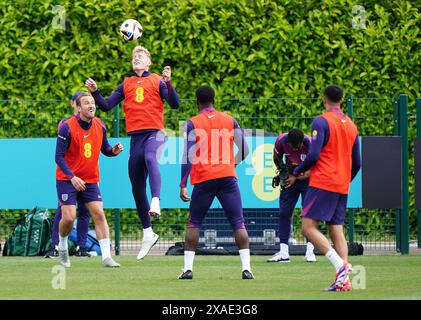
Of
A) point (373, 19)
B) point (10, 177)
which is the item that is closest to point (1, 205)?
point (10, 177)

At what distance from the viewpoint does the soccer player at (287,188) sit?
51.5 ft

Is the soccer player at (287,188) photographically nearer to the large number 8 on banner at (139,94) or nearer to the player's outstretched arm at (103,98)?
the large number 8 on banner at (139,94)

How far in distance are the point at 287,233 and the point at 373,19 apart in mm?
5621

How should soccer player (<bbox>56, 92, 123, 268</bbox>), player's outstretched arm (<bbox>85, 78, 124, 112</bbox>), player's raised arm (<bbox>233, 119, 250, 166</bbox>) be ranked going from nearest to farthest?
player's raised arm (<bbox>233, 119, 250, 166</bbox>) → soccer player (<bbox>56, 92, 123, 268</bbox>) → player's outstretched arm (<bbox>85, 78, 124, 112</bbox>)

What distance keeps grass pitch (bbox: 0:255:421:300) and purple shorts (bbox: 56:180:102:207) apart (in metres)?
0.85

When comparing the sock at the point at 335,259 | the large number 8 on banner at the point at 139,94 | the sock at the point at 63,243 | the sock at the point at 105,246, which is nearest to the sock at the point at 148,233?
the sock at the point at 105,246

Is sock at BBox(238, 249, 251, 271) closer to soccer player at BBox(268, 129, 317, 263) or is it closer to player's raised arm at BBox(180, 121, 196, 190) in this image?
player's raised arm at BBox(180, 121, 196, 190)

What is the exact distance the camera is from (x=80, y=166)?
568 inches

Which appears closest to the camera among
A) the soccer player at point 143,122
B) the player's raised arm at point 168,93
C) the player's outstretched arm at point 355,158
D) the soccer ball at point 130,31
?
the player's outstretched arm at point 355,158

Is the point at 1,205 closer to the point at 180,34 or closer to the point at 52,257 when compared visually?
the point at 52,257

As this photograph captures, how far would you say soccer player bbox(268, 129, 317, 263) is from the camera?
51.5 feet

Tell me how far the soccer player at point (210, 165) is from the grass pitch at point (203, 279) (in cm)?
59

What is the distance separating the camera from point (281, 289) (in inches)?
455

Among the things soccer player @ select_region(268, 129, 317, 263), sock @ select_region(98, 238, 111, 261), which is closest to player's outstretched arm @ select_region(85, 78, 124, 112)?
sock @ select_region(98, 238, 111, 261)
